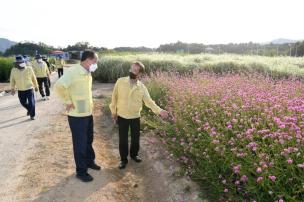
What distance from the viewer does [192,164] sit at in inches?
227

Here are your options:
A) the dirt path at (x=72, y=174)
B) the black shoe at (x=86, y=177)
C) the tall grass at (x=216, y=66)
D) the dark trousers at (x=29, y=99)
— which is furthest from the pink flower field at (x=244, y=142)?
the tall grass at (x=216, y=66)

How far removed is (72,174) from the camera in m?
6.06

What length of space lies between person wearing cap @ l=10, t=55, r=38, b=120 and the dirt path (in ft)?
4.37

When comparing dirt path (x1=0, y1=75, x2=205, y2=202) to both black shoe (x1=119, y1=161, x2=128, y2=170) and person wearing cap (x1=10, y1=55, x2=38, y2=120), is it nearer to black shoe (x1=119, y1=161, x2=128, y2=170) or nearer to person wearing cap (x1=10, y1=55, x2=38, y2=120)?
black shoe (x1=119, y1=161, x2=128, y2=170)

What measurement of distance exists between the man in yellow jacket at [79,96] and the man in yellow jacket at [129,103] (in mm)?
710

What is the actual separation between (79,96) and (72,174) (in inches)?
54.9

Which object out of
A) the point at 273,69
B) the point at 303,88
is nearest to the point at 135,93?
the point at 303,88

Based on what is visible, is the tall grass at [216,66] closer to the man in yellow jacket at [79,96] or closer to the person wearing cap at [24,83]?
the person wearing cap at [24,83]

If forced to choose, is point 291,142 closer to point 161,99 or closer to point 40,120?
point 161,99

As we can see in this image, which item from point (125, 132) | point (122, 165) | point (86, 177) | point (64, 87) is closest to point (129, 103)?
point (125, 132)

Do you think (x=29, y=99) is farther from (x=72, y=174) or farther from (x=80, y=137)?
(x=80, y=137)

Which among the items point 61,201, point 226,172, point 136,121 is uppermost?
point 136,121

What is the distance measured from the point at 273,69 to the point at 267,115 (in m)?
7.88

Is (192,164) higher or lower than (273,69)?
lower
